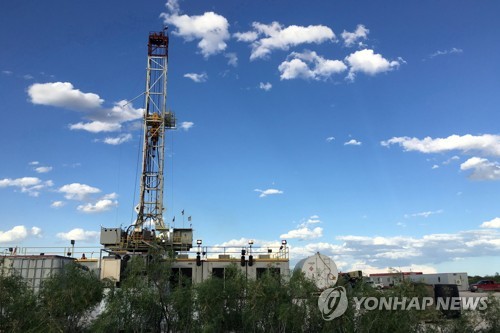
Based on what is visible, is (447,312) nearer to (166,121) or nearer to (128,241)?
(128,241)

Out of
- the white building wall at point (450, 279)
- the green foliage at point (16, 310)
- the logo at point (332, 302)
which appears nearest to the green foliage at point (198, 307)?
the green foliage at point (16, 310)

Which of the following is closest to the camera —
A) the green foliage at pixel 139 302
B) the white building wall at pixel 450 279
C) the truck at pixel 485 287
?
the green foliage at pixel 139 302

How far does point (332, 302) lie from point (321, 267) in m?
12.7

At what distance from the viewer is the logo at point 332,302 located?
1647 centimetres

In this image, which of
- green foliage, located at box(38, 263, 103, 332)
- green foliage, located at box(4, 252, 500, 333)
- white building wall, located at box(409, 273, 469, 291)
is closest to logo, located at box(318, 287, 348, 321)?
green foliage, located at box(4, 252, 500, 333)

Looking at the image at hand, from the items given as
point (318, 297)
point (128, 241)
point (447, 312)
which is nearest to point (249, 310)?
point (318, 297)

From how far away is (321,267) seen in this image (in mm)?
29172

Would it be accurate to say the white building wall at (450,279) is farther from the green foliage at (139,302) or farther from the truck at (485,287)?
the green foliage at (139,302)

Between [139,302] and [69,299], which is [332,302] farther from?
[69,299]

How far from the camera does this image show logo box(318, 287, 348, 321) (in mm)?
16469

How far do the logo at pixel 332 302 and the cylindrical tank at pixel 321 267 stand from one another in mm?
11949

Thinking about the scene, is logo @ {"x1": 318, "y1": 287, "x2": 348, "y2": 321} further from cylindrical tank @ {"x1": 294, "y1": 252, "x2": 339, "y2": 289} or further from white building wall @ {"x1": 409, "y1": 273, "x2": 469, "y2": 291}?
white building wall @ {"x1": 409, "y1": 273, "x2": 469, "y2": 291}

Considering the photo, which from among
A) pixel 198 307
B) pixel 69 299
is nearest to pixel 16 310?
pixel 69 299

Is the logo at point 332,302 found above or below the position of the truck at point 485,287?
above
